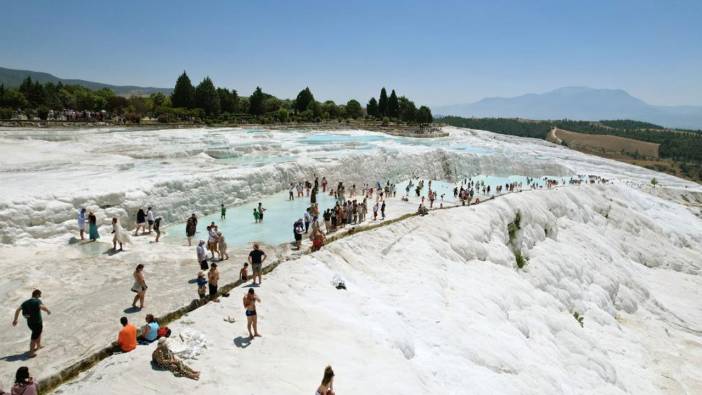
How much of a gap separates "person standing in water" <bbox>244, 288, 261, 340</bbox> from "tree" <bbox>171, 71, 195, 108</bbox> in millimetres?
53296

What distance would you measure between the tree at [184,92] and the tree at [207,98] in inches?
25.2

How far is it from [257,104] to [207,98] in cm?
849

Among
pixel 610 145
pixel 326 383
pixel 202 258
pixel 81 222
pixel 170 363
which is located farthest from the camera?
pixel 610 145

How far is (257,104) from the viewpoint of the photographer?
62.6 m

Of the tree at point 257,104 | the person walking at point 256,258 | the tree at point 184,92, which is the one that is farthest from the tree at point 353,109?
the person walking at point 256,258

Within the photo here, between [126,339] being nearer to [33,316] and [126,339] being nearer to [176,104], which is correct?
[33,316]

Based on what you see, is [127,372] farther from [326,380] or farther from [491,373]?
[491,373]

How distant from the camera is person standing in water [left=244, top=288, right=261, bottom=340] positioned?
25.7 feet

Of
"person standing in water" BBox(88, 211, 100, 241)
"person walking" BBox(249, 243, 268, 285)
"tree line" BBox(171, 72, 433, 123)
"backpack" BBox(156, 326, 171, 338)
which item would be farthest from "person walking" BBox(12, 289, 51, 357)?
"tree line" BBox(171, 72, 433, 123)

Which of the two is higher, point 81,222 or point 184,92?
point 184,92

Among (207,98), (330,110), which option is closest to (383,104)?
(330,110)

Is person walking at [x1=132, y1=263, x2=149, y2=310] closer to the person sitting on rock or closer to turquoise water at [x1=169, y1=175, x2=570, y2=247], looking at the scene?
the person sitting on rock

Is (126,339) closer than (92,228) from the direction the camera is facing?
Yes

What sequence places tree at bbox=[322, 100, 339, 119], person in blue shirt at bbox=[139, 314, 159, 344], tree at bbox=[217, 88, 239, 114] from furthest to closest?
tree at bbox=[322, 100, 339, 119]
tree at bbox=[217, 88, 239, 114]
person in blue shirt at bbox=[139, 314, 159, 344]
